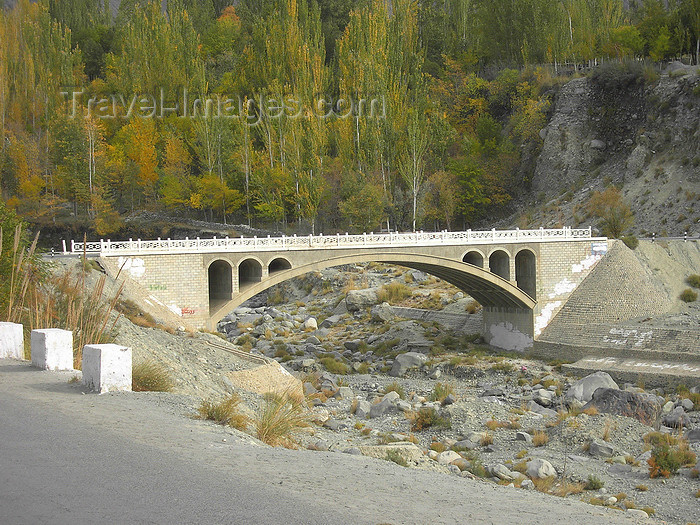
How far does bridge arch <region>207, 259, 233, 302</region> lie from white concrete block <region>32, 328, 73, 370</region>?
70.4 ft

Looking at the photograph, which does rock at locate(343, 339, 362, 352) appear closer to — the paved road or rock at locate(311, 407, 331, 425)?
rock at locate(311, 407, 331, 425)

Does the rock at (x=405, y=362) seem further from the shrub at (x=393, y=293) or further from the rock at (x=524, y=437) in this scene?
the rock at (x=524, y=437)

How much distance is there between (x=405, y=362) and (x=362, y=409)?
36.5 ft

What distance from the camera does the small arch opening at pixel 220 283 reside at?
35.4 meters

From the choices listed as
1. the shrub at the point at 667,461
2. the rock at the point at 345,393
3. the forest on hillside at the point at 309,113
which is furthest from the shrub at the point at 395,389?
the forest on hillside at the point at 309,113

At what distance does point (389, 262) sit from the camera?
38875 millimetres

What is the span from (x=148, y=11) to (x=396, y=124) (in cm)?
2811

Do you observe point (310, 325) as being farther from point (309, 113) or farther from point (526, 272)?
point (309, 113)

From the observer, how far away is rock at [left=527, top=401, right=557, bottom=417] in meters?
28.7

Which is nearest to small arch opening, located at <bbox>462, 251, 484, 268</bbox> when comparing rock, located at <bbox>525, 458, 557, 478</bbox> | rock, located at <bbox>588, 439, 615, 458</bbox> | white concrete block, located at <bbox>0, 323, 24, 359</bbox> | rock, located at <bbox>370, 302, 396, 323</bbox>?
rock, located at <bbox>370, 302, 396, 323</bbox>

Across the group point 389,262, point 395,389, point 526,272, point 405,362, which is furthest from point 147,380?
point 526,272

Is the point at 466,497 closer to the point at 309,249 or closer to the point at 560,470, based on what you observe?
the point at 560,470

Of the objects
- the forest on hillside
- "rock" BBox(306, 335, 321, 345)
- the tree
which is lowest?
"rock" BBox(306, 335, 321, 345)

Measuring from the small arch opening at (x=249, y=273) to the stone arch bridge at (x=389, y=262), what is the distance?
0.15ft
